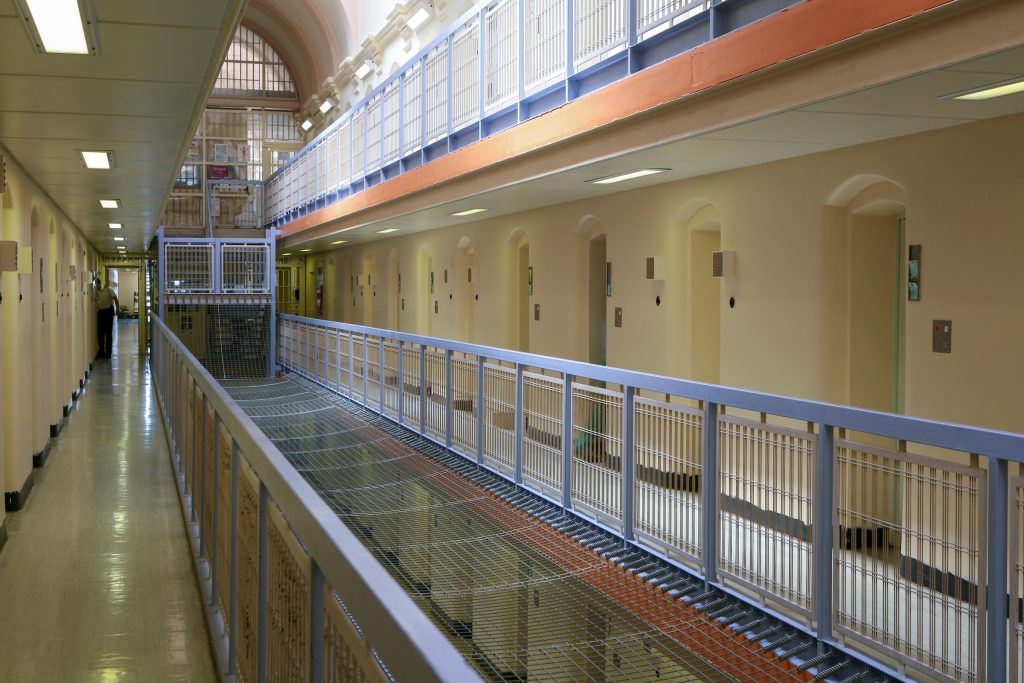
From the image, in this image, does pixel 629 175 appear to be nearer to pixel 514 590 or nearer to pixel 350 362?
pixel 514 590

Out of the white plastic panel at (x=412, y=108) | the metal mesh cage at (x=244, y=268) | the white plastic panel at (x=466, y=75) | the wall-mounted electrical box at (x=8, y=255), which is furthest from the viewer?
the metal mesh cage at (x=244, y=268)

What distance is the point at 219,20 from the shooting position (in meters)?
4.25

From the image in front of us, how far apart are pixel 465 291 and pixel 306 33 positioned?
1519 centimetres

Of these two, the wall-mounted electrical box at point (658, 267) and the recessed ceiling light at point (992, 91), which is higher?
the recessed ceiling light at point (992, 91)

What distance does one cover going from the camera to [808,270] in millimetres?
8008

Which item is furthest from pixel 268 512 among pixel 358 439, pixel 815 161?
pixel 358 439

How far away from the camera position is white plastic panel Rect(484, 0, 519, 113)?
10.1 metres

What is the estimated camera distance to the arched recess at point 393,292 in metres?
21.3

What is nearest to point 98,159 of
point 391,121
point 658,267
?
point 658,267

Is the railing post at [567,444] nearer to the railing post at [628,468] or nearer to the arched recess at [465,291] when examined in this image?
the railing post at [628,468]

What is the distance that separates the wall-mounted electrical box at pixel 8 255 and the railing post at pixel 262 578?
4.63 metres

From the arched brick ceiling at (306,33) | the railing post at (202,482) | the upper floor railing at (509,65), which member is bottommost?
the railing post at (202,482)

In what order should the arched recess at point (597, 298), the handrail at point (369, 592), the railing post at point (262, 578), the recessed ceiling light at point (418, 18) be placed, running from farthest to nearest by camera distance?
the recessed ceiling light at point (418, 18) → the arched recess at point (597, 298) → the railing post at point (262, 578) → the handrail at point (369, 592)

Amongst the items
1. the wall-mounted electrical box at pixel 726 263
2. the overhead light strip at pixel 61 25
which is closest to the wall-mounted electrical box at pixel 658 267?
the wall-mounted electrical box at pixel 726 263
